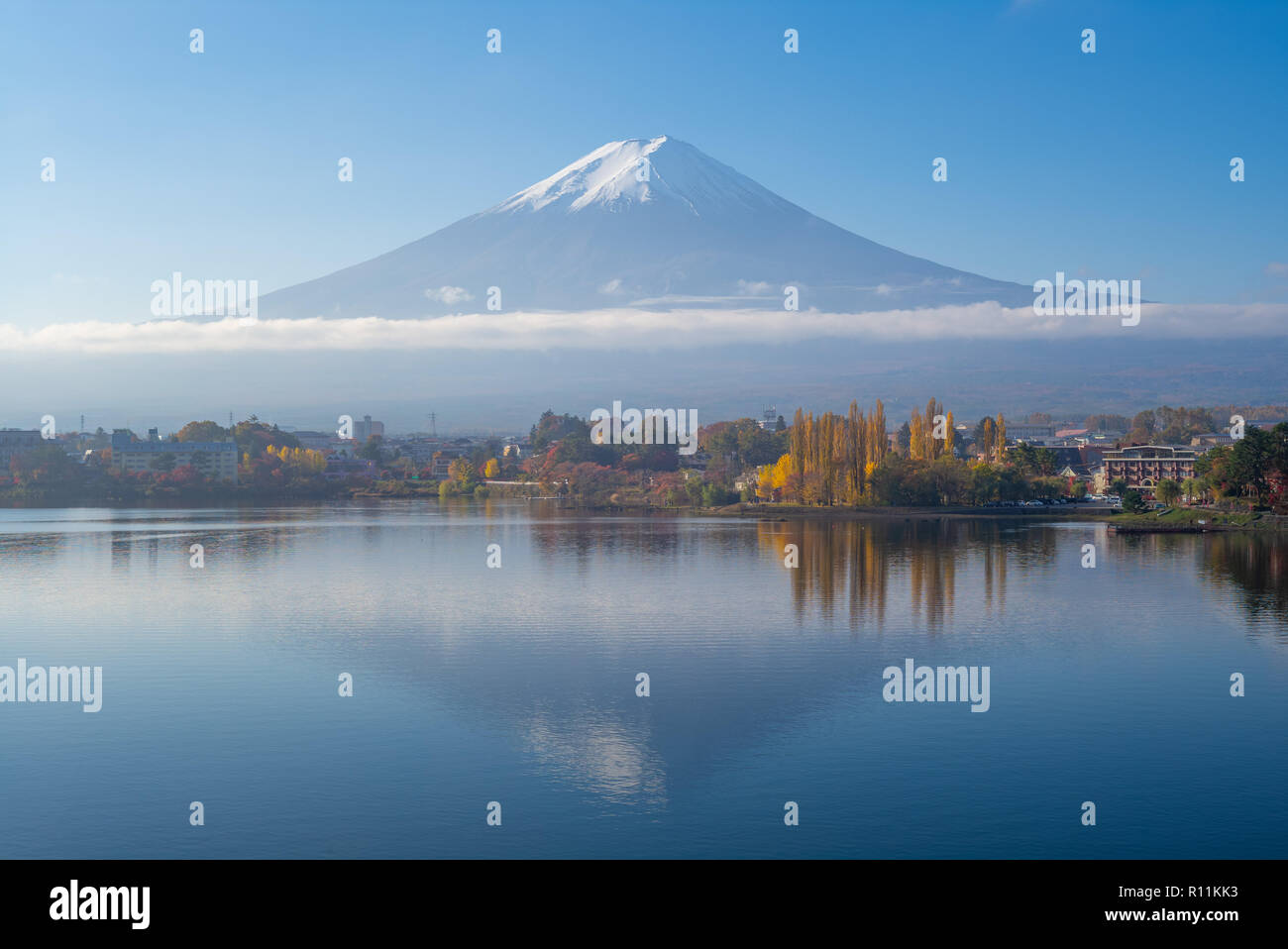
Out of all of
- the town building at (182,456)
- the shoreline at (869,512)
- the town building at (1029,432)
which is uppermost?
the town building at (1029,432)

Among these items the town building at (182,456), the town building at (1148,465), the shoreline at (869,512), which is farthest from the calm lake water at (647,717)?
the town building at (182,456)

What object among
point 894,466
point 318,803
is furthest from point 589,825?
point 894,466

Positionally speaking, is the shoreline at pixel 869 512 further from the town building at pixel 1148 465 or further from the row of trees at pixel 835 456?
the town building at pixel 1148 465

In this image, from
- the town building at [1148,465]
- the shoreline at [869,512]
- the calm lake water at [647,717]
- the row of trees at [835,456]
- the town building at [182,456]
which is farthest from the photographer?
the town building at [182,456]

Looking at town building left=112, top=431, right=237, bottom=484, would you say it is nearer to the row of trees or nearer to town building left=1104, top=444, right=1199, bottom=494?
the row of trees

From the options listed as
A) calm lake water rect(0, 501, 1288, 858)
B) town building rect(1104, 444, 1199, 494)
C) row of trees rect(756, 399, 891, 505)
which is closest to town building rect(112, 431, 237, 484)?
row of trees rect(756, 399, 891, 505)
